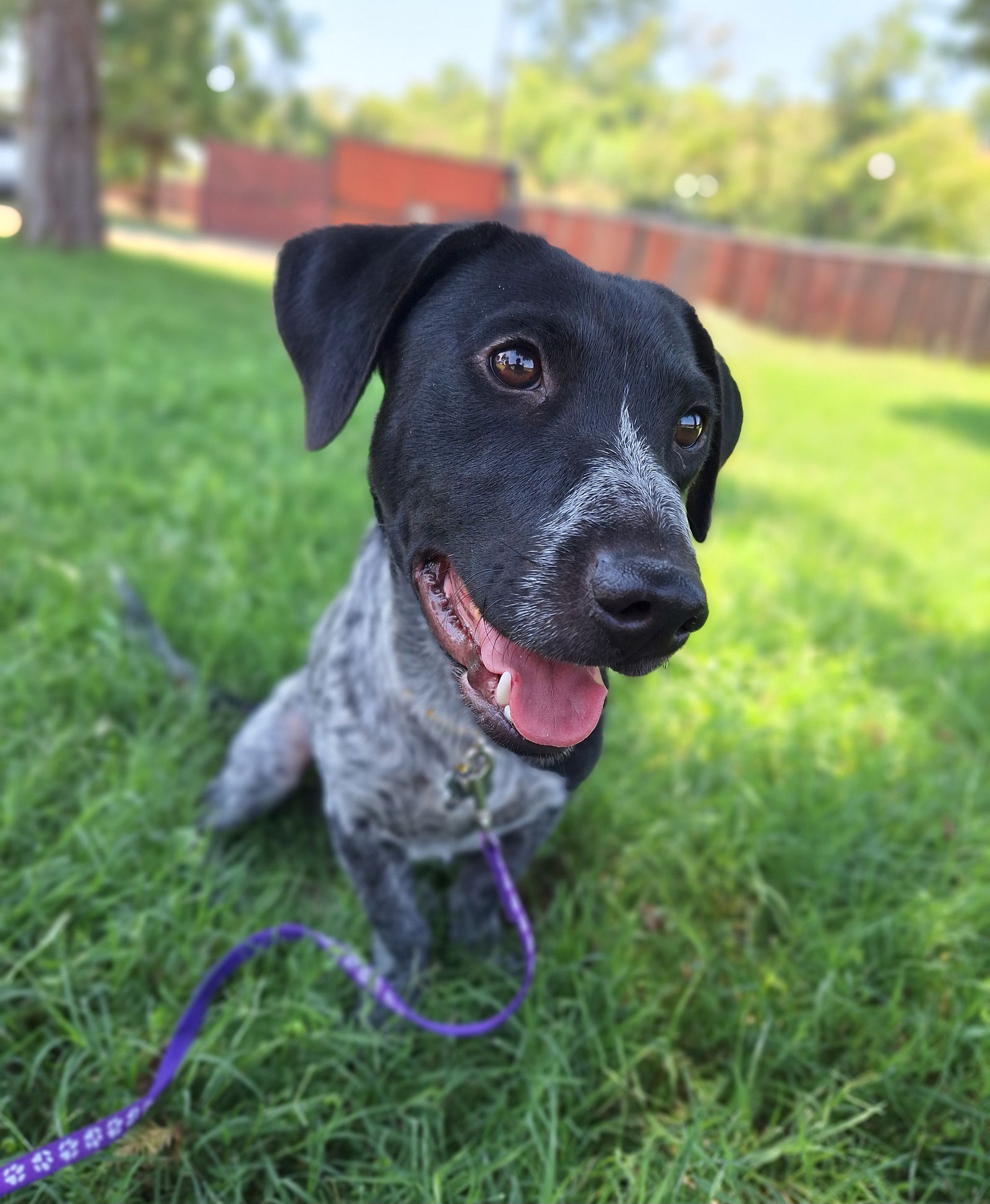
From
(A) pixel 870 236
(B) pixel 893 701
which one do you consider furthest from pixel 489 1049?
(A) pixel 870 236

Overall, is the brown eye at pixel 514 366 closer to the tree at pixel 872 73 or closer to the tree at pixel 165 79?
the tree at pixel 165 79

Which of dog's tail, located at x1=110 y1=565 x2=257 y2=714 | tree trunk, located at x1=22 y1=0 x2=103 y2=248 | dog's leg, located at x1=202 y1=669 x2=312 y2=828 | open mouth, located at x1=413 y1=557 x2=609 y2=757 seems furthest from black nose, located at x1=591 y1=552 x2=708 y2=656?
tree trunk, located at x1=22 y1=0 x2=103 y2=248

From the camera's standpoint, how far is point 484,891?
94.3 inches

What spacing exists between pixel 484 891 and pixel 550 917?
0.20m

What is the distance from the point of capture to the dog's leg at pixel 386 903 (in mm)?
2211

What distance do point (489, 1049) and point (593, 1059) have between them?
26 cm

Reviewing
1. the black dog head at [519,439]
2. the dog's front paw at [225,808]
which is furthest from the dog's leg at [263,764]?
the black dog head at [519,439]

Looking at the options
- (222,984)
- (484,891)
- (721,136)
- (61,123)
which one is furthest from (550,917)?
(721,136)

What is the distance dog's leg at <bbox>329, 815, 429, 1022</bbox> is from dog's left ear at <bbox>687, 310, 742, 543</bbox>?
1154 millimetres

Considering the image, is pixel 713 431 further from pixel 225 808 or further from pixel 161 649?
pixel 161 649

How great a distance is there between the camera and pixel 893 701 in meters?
3.68

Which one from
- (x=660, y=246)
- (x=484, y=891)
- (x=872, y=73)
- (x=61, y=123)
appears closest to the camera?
(x=484, y=891)

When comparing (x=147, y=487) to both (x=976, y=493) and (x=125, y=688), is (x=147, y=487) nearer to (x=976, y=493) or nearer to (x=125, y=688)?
(x=125, y=688)

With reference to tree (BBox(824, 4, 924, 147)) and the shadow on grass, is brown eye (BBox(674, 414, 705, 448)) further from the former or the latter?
tree (BBox(824, 4, 924, 147))
